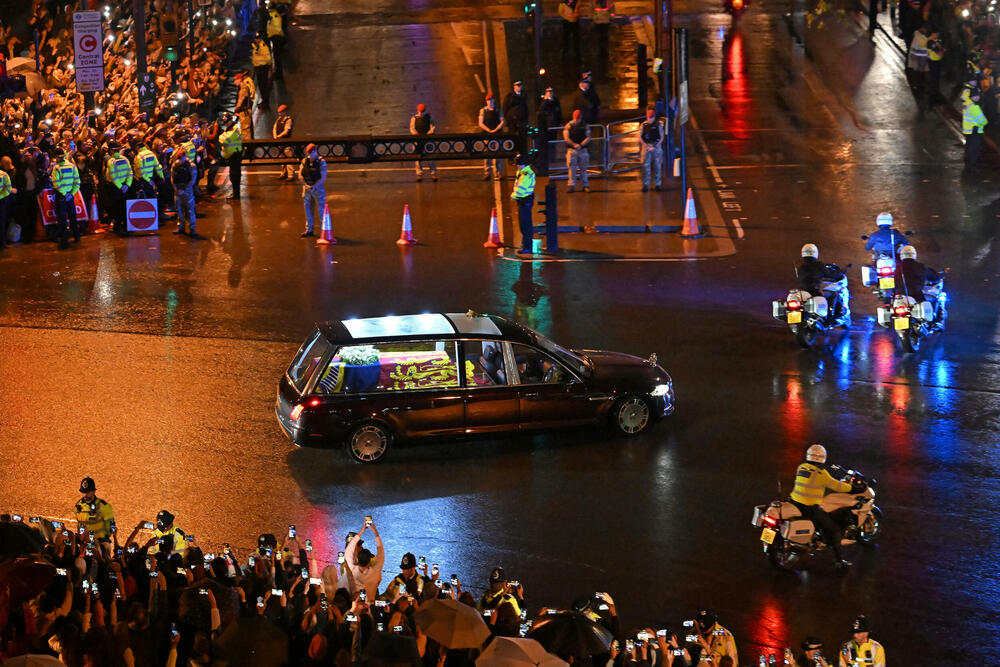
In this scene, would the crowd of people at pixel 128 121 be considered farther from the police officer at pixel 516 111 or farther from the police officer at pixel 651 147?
the police officer at pixel 651 147

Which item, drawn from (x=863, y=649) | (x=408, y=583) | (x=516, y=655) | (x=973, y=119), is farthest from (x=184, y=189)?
(x=516, y=655)

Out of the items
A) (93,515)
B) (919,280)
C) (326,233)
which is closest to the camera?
(93,515)

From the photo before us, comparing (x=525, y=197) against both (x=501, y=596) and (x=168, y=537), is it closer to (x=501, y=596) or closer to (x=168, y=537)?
(x=168, y=537)

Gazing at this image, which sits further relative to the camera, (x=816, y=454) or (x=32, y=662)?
(x=816, y=454)

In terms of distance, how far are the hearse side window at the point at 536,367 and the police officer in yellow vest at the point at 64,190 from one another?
1186cm

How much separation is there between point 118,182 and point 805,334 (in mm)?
13122

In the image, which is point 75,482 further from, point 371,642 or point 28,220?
point 28,220

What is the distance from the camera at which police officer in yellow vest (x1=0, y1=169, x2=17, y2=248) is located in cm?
2270

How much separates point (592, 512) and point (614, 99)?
23330 mm

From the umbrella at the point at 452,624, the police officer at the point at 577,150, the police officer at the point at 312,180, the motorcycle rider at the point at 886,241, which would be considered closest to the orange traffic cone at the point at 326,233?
the police officer at the point at 312,180

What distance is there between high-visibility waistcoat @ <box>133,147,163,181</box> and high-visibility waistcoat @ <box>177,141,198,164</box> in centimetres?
55

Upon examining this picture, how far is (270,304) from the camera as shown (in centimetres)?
1980

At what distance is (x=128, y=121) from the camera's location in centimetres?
2897

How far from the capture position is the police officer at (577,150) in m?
27.2
